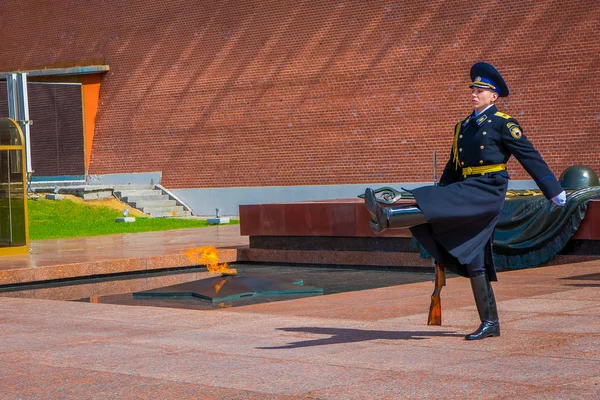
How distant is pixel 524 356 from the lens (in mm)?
5410

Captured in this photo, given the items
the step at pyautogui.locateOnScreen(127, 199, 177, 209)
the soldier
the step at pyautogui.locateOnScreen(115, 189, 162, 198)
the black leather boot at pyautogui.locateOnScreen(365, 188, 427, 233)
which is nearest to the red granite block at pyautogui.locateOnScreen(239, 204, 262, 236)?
the soldier

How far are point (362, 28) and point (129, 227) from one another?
6.79 meters

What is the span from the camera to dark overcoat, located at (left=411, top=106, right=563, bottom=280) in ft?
19.1

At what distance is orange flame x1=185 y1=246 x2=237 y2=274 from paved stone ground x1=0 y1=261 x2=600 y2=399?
390 cm

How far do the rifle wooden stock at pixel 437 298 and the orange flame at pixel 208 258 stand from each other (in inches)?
220

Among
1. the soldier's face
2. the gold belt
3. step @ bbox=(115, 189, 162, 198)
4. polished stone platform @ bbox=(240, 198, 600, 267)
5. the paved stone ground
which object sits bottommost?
the paved stone ground

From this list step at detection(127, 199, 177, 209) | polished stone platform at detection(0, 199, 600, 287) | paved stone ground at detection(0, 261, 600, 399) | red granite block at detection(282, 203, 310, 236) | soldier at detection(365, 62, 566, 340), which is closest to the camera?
paved stone ground at detection(0, 261, 600, 399)

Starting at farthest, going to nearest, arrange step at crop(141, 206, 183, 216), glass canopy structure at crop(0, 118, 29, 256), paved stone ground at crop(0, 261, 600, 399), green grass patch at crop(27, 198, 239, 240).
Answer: step at crop(141, 206, 183, 216) < green grass patch at crop(27, 198, 239, 240) < glass canopy structure at crop(0, 118, 29, 256) < paved stone ground at crop(0, 261, 600, 399)

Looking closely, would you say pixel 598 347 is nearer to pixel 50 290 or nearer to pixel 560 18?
pixel 50 290

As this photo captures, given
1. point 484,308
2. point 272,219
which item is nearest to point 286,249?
point 272,219

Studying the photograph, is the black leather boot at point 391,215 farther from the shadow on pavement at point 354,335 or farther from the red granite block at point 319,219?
the red granite block at point 319,219

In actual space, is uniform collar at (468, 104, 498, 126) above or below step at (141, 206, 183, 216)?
above

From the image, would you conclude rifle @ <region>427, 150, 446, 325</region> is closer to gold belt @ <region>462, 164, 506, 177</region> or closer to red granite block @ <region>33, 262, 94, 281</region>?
gold belt @ <region>462, 164, 506, 177</region>

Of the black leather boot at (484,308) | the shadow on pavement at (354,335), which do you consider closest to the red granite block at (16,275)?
the shadow on pavement at (354,335)
